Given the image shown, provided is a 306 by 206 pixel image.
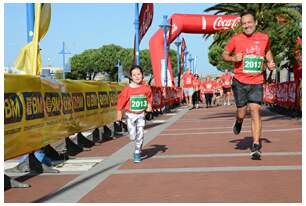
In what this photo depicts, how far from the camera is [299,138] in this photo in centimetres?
998

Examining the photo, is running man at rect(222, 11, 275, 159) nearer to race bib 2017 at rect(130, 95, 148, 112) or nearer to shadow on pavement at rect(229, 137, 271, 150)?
shadow on pavement at rect(229, 137, 271, 150)

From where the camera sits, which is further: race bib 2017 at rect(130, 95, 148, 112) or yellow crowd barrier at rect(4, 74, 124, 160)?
race bib 2017 at rect(130, 95, 148, 112)

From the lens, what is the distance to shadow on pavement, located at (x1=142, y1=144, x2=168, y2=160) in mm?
8553

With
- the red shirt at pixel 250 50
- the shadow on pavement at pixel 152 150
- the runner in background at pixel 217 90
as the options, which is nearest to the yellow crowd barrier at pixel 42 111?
Answer: the shadow on pavement at pixel 152 150

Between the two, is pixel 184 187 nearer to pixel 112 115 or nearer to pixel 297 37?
pixel 112 115

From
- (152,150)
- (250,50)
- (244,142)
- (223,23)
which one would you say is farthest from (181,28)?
(250,50)

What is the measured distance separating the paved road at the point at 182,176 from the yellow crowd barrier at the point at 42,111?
55 cm

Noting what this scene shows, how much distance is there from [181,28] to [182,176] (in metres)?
29.0

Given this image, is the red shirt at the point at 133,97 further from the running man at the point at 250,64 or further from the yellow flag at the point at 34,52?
the yellow flag at the point at 34,52

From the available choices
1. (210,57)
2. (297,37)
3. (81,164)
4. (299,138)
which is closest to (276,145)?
(299,138)

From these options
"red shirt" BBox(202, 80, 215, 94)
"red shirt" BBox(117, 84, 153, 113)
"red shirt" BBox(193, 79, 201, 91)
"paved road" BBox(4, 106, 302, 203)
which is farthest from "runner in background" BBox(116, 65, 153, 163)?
"red shirt" BBox(193, 79, 201, 91)

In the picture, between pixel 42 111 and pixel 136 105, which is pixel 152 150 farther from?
pixel 42 111

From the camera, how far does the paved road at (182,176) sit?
17.3ft

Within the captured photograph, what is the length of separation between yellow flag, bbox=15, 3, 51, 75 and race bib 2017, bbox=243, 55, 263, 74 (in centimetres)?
336
